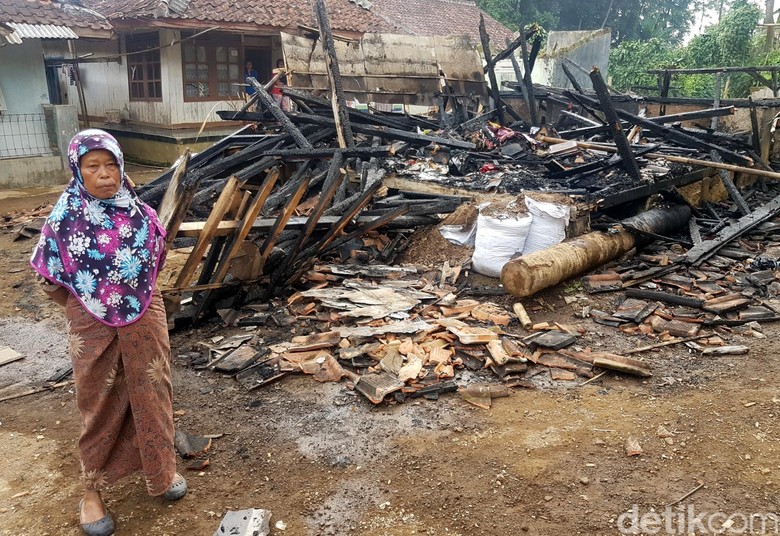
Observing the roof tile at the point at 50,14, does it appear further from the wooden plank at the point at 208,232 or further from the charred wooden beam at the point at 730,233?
the charred wooden beam at the point at 730,233

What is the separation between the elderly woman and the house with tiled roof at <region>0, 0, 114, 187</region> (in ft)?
35.0

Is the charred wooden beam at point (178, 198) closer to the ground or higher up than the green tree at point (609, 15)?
closer to the ground

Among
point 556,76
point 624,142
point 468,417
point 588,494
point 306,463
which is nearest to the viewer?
point 588,494

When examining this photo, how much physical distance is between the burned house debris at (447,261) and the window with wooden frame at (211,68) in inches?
218

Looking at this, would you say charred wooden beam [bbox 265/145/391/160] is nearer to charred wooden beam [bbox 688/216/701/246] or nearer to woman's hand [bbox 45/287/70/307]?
charred wooden beam [bbox 688/216/701/246]

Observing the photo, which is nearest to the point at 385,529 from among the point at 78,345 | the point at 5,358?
the point at 78,345

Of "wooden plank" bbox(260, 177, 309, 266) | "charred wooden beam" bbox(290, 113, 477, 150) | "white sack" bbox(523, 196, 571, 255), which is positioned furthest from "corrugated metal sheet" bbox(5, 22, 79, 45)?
"white sack" bbox(523, 196, 571, 255)

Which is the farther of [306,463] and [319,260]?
[319,260]

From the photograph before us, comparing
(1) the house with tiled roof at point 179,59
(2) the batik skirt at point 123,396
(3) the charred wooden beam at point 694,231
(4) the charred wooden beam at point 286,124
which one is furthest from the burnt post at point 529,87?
(2) the batik skirt at point 123,396

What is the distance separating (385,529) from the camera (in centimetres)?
286

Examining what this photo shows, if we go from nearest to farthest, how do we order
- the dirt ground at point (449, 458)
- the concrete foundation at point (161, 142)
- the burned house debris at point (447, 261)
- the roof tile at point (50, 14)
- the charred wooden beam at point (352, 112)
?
the dirt ground at point (449, 458) < the burned house debris at point (447, 261) < the charred wooden beam at point (352, 112) < the roof tile at point (50, 14) < the concrete foundation at point (161, 142)

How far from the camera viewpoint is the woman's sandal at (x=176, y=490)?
9.98ft

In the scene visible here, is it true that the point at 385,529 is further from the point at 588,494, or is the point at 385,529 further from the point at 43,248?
the point at 43,248

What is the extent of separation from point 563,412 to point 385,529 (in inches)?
61.2
